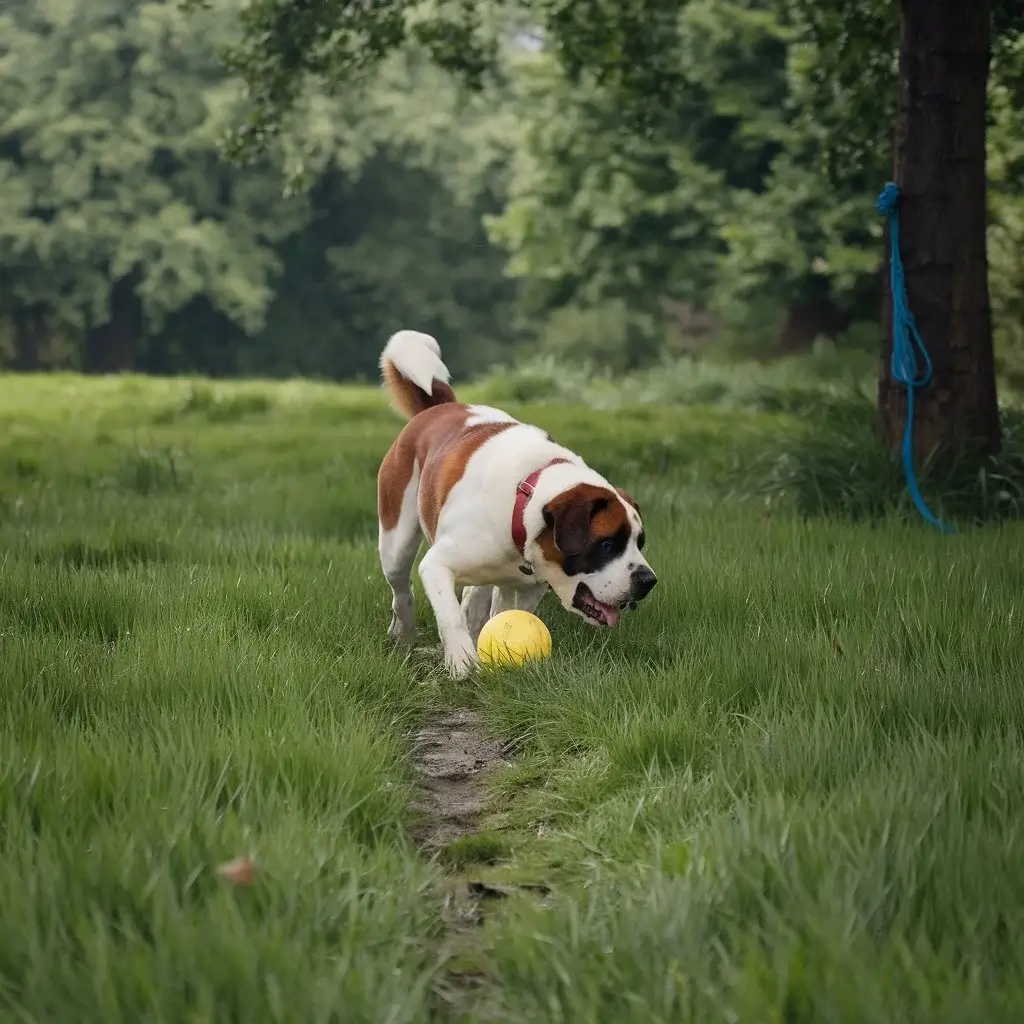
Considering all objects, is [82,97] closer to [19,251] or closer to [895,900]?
[19,251]

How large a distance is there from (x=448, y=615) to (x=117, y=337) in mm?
34888

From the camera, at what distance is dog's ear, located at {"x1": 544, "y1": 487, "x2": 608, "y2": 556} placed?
4.92m

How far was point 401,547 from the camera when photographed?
6113 mm

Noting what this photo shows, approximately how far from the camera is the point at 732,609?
5.68m

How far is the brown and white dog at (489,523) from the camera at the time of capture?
16.4 feet

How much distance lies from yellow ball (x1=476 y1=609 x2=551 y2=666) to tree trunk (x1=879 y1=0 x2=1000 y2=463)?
376cm

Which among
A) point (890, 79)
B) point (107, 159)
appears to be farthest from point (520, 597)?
point (107, 159)

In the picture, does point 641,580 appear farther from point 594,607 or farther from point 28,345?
point 28,345

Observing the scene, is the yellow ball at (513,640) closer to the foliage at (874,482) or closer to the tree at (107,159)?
the foliage at (874,482)

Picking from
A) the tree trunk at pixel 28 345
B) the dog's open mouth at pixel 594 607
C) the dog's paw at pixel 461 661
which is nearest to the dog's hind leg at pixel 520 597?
the dog's paw at pixel 461 661

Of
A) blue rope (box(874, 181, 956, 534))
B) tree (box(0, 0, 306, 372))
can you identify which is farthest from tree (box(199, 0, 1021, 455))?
tree (box(0, 0, 306, 372))

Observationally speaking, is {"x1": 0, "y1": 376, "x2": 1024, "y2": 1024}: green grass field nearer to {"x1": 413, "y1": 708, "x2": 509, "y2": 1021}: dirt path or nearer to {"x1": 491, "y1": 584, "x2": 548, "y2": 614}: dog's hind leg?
{"x1": 413, "y1": 708, "x2": 509, "y2": 1021}: dirt path

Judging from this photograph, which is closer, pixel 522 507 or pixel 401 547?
pixel 522 507

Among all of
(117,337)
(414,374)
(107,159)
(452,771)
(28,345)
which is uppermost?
(107,159)
